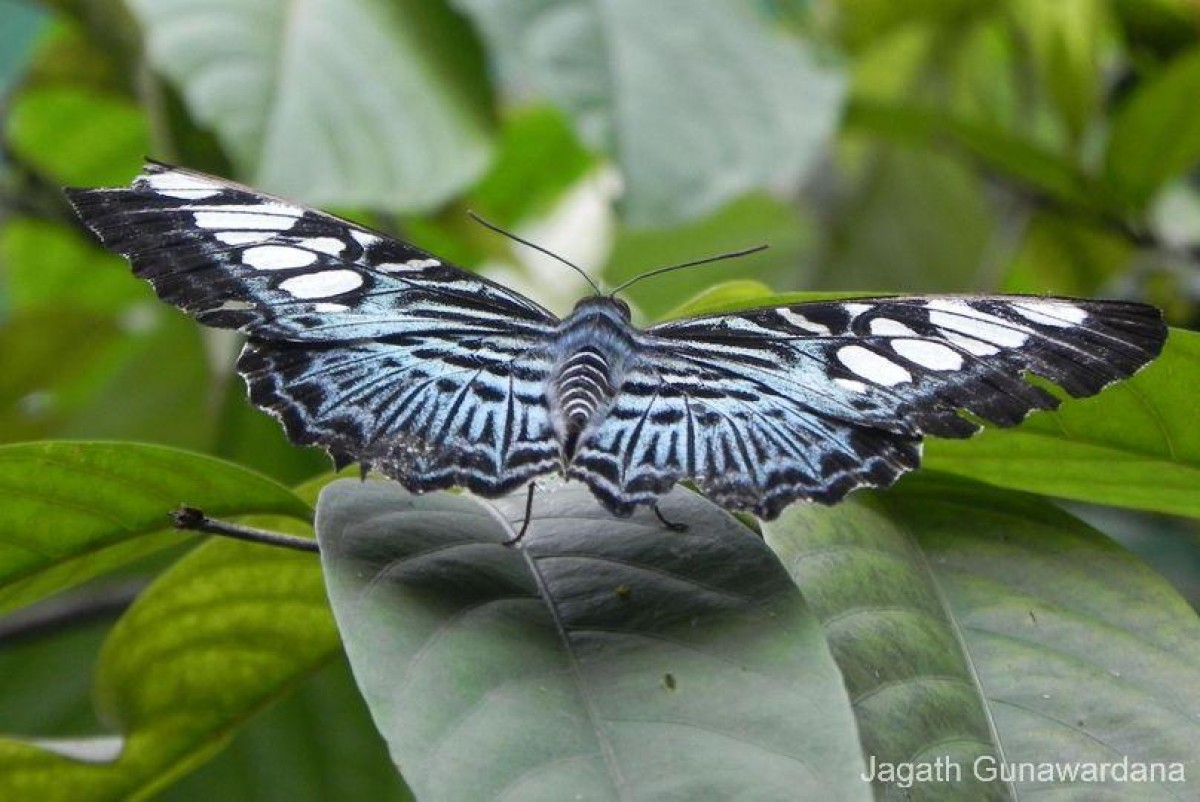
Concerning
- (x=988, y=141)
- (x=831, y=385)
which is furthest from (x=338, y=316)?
(x=988, y=141)

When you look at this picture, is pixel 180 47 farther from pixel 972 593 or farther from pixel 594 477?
pixel 972 593

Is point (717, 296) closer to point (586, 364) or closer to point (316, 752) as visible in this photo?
point (586, 364)

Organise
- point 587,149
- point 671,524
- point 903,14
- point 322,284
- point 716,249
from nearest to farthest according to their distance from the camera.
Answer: point 671,524 < point 322,284 < point 587,149 < point 903,14 < point 716,249

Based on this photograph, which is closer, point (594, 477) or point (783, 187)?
point (594, 477)

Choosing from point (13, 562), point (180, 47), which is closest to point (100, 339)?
point (180, 47)

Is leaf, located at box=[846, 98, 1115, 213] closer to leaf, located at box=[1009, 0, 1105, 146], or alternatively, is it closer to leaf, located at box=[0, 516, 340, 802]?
leaf, located at box=[1009, 0, 1105, 146]

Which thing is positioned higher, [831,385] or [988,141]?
[988,141]

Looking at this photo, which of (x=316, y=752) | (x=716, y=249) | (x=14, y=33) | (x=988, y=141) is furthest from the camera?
(x=716, y=249)
